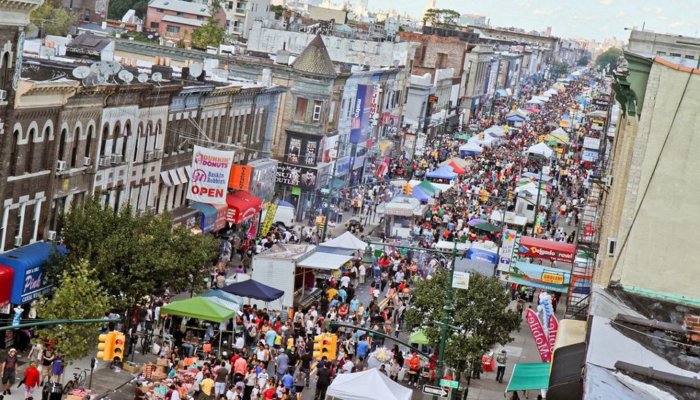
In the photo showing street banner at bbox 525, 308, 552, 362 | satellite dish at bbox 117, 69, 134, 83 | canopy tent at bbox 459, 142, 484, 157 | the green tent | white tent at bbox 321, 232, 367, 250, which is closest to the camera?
street banner at bbox 525, 308, 552, 362

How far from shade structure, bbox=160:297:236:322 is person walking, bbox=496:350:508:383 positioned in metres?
8.98

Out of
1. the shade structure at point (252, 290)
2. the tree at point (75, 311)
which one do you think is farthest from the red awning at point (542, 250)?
the tree at point (75, 311)

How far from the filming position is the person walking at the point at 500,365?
141 feet

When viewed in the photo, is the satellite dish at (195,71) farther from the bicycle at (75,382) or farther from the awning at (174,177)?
the bicycle at (75,382)

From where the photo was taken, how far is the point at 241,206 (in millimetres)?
62875

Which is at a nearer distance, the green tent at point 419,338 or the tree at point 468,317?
the tree at point 468,317

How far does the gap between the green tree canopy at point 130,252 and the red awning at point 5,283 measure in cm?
180

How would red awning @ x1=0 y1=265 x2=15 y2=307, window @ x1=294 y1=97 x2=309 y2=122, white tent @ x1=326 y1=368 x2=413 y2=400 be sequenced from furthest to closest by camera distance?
window @ x1=294 y1=97 x2=309 y2=122
red awning @ x1=0 y1=265 x2=15 y2=307
white tent @ x1=326 y1=368 x2=413 y2=400

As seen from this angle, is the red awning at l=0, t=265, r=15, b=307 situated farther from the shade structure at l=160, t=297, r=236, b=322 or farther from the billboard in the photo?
the billboard

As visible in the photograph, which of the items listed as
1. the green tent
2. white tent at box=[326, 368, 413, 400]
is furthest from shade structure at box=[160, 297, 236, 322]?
the green tent

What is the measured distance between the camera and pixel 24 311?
133 ft

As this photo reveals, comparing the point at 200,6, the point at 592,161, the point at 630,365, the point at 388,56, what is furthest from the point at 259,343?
the point at 200,6

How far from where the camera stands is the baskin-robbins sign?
5781 centimetres

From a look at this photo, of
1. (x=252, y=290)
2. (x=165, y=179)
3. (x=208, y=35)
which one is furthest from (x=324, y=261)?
(x=208, y=35)
